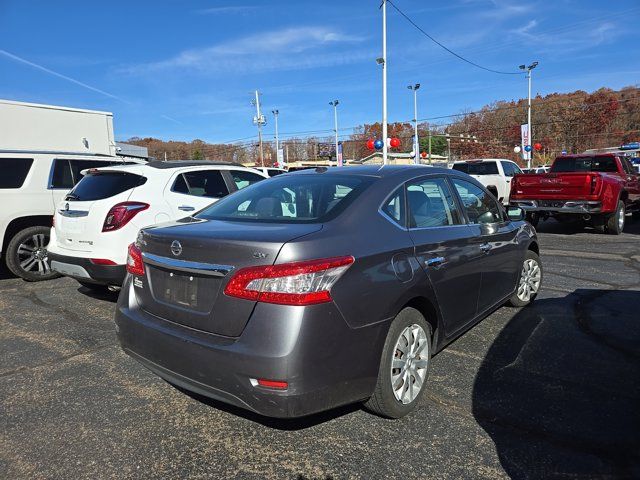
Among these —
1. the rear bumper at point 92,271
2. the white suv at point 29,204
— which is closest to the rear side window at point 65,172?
the white suv at point 29,204

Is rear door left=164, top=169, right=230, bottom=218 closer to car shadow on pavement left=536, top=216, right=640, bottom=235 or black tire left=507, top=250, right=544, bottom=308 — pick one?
black tire left=507, top=250, right=544, bottom=308

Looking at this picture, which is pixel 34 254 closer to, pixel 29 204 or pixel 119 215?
pixel 29 204

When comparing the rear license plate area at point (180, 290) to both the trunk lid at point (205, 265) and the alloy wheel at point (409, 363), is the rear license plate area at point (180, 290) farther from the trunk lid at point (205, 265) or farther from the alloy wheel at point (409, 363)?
the alloy wheel at point (409, 363)

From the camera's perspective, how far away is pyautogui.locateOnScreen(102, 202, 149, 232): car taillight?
5.00 metres

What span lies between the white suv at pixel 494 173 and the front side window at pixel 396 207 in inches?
497

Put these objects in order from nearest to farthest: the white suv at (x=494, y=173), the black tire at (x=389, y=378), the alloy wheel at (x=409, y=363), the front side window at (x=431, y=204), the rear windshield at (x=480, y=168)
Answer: the black tire at (x=389, y=378), the alloy wheel at (x=409, y=363), the front side window at (x=431, y=204), the white suv at (x=494, y=173), the rear windshield at (x=480, y=168)

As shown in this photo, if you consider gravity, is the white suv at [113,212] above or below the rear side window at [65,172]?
below

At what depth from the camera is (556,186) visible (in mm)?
10695

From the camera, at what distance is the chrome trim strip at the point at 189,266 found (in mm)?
2489

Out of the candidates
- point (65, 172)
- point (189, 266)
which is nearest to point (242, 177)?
point (65, 172)

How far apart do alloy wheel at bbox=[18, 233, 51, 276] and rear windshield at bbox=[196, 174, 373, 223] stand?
4.64 metres

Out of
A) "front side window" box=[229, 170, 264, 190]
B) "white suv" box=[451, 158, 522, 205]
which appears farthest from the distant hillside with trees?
"front side window" box=[229, 170, 264, 190]

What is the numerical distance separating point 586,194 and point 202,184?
8.55m

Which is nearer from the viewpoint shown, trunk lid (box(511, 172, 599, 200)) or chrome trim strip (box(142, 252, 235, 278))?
chrome trim strip (box(142, 252, 235, 278))
